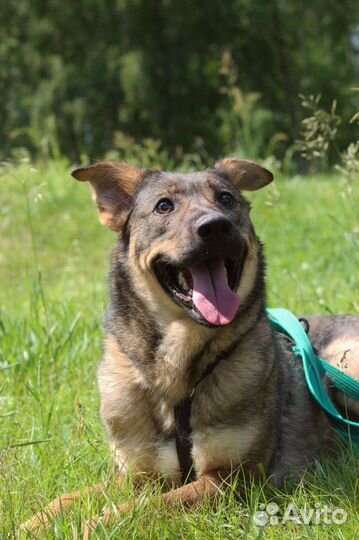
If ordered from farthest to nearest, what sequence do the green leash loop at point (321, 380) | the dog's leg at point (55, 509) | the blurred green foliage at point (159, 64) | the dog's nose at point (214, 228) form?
the blurred green foliage at point (159, 64), the green leash loop at point (321, 380), the dog's nose at point (214, 228), the dog's leg at point (55, 509)

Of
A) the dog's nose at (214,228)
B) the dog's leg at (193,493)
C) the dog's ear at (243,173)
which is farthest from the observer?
the dog's ear at (243,173)

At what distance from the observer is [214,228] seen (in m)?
3.25

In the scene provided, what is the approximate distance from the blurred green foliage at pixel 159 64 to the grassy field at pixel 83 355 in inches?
873

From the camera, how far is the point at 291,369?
4016mm

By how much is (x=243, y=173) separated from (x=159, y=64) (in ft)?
95.4

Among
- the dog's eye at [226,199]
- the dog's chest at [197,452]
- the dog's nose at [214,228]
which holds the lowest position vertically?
the dog's chest at [197,452]

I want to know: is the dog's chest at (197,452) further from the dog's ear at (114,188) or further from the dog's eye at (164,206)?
the dog's ear at (114,188)

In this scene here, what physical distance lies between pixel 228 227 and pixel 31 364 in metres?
2.24

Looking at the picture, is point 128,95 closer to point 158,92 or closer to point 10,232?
point 158,92

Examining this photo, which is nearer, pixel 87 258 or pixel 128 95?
pixel 87 258

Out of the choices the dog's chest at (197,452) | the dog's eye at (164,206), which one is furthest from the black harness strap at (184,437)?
the dog's eye at (164,206)

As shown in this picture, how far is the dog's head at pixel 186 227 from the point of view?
3283mm

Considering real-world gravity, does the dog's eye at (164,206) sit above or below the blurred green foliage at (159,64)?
below

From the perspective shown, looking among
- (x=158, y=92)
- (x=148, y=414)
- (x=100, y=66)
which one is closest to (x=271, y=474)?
(x=148, y=414)
